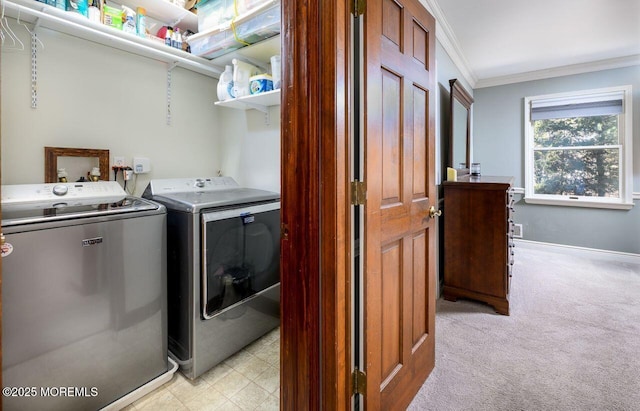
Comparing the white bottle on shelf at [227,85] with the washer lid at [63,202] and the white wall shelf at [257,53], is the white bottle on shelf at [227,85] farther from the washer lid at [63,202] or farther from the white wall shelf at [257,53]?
the washer lid at [63,202]

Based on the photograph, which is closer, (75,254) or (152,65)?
(75,254)

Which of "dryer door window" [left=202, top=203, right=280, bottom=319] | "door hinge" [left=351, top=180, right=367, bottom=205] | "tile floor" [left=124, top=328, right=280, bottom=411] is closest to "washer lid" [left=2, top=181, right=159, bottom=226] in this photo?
"dryer door window" [left=202, top=203, right=280, bottom=319]

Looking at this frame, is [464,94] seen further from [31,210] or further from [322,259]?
[31,210]

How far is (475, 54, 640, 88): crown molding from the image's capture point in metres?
3.46

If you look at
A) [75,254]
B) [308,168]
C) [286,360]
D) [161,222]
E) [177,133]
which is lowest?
[286,360]

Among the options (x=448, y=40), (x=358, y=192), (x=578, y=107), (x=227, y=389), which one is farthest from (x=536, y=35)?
(x=227, y=389)

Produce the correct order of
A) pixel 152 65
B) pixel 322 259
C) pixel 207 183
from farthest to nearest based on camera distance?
pixel 207 183 < pixel 152 65 < pixel 322 259

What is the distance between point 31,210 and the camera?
1367mm

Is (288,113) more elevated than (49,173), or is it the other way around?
(288,113)

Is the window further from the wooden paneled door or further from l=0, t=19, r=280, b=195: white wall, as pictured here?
l=0, t=19, r=280, b=195: white wall

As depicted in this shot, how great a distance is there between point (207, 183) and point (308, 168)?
5.02 feet

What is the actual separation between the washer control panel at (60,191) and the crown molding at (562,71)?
458 cm

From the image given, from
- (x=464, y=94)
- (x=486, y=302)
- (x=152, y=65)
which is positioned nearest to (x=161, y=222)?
(x=152, y=65)

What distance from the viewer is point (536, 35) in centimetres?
288
